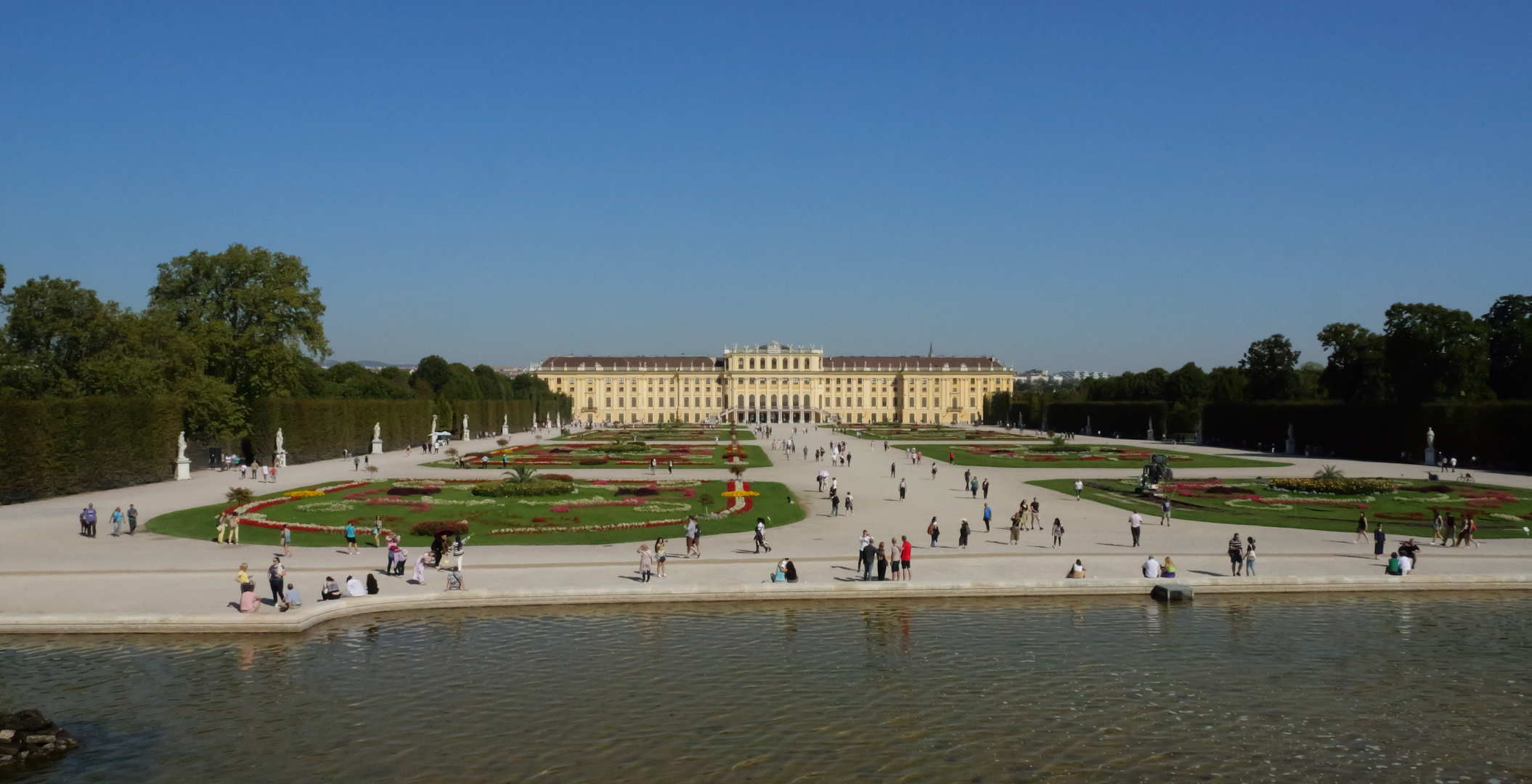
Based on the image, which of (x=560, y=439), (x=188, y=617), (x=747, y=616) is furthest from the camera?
(x=560, y=439)

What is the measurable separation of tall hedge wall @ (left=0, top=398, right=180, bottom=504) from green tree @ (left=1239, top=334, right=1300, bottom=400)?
207ft

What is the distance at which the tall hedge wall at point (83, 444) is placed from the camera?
92.8 ft

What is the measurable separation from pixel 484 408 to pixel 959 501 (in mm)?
51973

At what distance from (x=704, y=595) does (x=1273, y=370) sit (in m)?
64.9

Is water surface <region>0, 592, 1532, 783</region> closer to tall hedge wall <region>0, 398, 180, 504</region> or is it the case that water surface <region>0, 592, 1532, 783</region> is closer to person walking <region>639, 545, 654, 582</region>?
person walking <region>639, 545, 654, 582</region>

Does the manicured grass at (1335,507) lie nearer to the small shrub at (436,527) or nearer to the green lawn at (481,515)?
the green lawn at (481,515)

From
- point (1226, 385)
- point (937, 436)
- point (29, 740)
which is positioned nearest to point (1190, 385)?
point (1226, 385)

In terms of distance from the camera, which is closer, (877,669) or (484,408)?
(877,669)

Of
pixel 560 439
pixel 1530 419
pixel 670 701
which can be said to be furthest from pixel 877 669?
pixel 560 439

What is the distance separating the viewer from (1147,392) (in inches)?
3543

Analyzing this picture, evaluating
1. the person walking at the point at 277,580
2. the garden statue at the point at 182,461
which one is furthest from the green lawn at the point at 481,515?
the garden statue at the point at 182,461

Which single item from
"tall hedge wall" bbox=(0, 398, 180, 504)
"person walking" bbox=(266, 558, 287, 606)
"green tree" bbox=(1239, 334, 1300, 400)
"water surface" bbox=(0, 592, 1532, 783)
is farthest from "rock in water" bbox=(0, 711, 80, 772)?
"green tree" bbox=(1239, 334, 1300, 400)

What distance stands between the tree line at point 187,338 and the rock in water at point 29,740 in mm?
26459

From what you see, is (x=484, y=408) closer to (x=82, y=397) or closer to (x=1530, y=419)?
(x=82, y=397)
